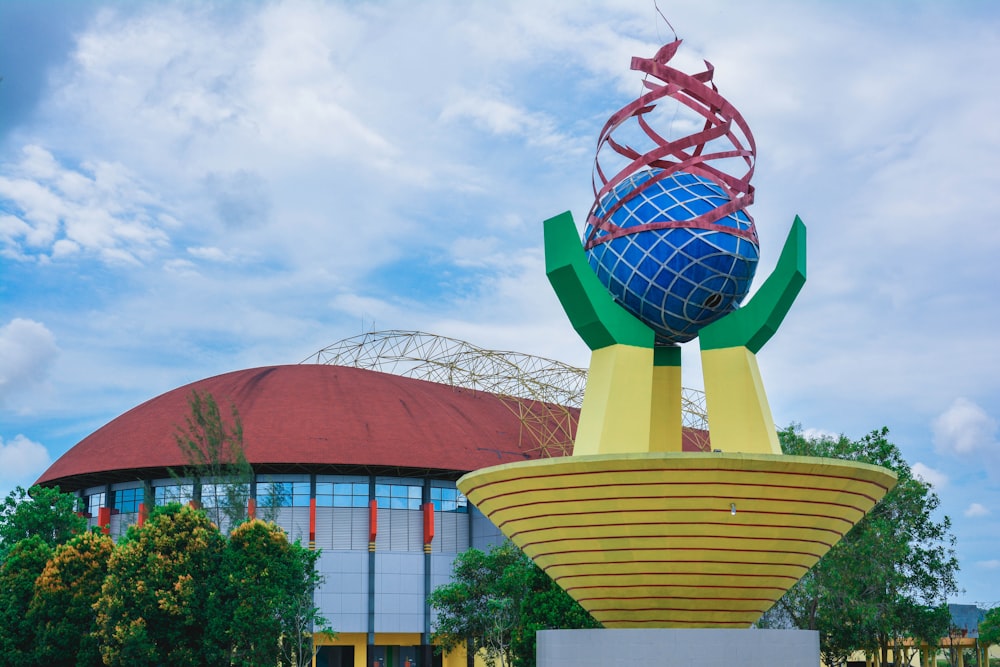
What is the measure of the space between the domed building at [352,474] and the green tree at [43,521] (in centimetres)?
543

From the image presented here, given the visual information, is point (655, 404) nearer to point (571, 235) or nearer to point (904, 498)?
point (571, 235)

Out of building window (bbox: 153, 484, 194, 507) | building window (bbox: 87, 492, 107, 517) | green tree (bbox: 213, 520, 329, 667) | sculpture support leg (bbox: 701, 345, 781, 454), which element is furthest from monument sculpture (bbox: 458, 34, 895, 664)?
building window (bbox: 87, 492, 107, 517)

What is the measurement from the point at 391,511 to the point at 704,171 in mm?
36767

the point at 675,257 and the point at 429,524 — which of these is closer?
the point at 675,257

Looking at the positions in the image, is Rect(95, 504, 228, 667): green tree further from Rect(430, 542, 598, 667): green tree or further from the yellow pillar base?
the yellow pillar base

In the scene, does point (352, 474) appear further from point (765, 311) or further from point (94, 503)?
point (765, 311)

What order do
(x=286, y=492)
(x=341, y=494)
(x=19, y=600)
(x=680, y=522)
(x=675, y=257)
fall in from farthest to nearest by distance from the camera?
(x=341, y=494), (x=286, y=492), (x=19, y=600), (x=675, y=257), (x=680, y=522)

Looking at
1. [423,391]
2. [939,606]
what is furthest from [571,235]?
[423,391]

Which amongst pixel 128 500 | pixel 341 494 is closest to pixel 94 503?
pixel 128 500

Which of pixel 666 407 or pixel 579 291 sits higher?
pixel 579 291

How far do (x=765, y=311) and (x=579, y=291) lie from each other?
5054 millimetres

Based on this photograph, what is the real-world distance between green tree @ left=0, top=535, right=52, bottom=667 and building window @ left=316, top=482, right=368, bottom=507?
18.7 m

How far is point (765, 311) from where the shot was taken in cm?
2952

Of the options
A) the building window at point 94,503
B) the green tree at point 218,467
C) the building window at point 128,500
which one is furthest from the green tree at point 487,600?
the building window at point 94,503
